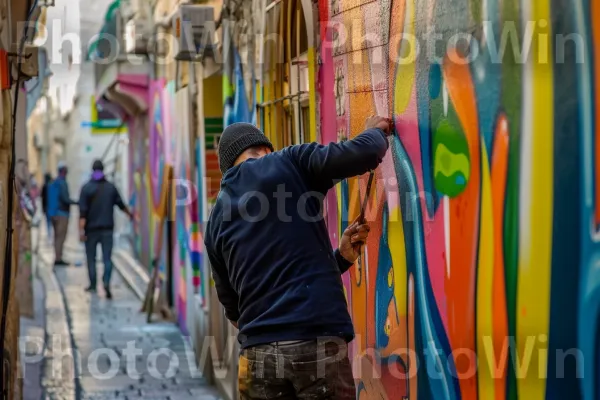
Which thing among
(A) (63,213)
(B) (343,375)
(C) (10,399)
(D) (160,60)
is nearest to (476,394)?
(B) (343,375)

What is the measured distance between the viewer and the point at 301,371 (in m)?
4.07

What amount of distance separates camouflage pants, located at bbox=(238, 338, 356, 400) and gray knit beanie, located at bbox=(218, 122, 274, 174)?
77 cm

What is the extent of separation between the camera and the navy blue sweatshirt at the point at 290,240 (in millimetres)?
4066

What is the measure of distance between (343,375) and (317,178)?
751 millimetres

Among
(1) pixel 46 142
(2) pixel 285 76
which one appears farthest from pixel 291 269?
(1) pixel 46 142

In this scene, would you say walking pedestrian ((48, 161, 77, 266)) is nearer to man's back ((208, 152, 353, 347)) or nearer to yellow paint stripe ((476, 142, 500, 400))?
man's back ((208, 152, 353, 347))

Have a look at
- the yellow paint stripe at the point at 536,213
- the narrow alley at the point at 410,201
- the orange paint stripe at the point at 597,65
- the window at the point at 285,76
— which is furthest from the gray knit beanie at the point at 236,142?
the window at the point at 285,76

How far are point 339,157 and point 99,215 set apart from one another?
12.2 m

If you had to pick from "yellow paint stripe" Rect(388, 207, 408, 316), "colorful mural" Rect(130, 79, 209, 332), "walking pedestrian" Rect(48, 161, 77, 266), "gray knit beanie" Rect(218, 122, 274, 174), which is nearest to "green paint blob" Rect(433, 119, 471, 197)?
"yellow paint stripe" Rect(388, 207, 408, 316)

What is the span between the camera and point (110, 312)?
14.2 meters

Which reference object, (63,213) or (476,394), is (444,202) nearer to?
(476,394)

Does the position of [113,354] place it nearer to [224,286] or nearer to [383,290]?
[383,290]

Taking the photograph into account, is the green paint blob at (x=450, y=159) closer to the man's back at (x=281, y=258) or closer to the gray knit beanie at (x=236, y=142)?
the man's back at (x=281, y=258)

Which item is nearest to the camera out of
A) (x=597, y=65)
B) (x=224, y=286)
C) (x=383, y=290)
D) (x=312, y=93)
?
(x=597, y=65)
